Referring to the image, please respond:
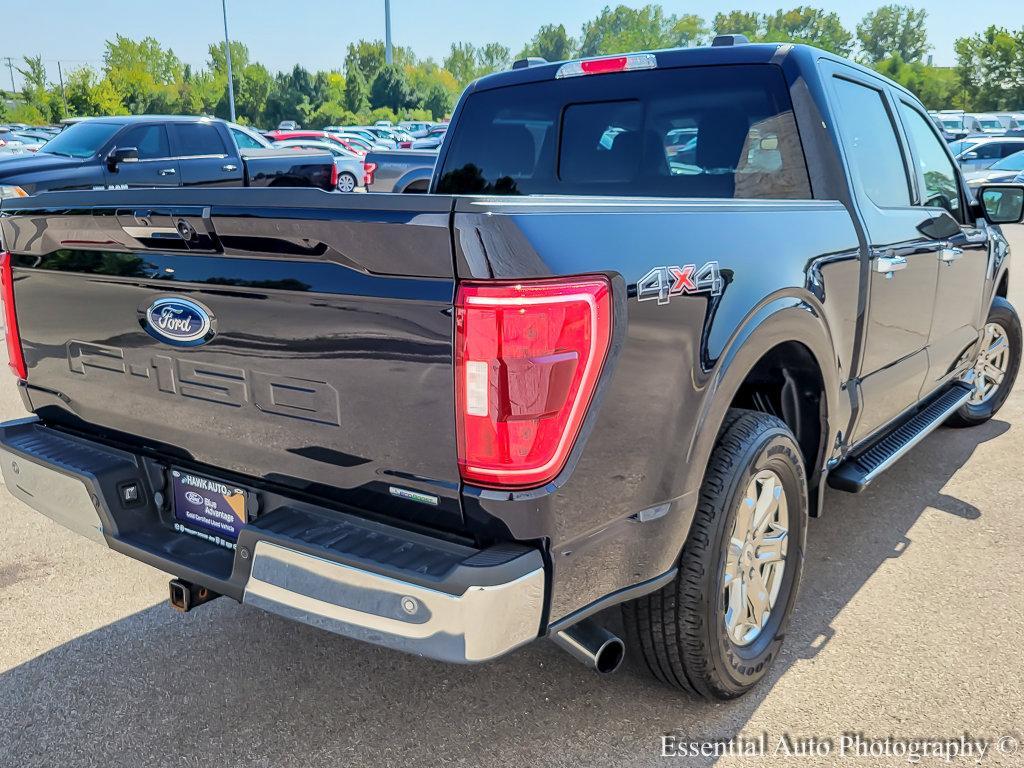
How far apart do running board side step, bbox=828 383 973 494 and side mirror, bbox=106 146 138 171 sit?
9.95 meters

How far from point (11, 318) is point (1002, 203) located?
4.82 meters

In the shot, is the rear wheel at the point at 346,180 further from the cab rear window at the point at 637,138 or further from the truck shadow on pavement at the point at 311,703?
the truck shadow on pavement at the point at 311,703

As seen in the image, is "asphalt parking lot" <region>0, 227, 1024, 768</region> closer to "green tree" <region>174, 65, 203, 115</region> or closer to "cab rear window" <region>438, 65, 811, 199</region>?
"cab rear window" <region>438, 65, 811, 199</region>

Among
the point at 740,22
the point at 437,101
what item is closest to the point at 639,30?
the point at 740,22

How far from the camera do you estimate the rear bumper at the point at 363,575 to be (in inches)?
74.8

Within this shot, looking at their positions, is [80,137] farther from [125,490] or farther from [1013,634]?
[1013,634]

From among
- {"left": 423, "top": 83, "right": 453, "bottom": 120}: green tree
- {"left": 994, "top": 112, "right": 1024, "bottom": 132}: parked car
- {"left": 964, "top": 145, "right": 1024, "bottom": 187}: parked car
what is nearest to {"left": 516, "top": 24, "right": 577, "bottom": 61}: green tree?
{"left": 423, "top": 83, "right": 453, "bottom": 120}: green tree

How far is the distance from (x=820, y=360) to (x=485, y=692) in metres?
1.54

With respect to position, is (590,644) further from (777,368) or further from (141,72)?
(141,72)

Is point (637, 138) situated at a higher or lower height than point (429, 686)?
higher

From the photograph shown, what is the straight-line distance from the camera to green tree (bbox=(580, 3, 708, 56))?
13438 cm

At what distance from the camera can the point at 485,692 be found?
280cm

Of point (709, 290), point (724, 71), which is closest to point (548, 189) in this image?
point (724, 71)

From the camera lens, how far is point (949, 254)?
4074 mm
